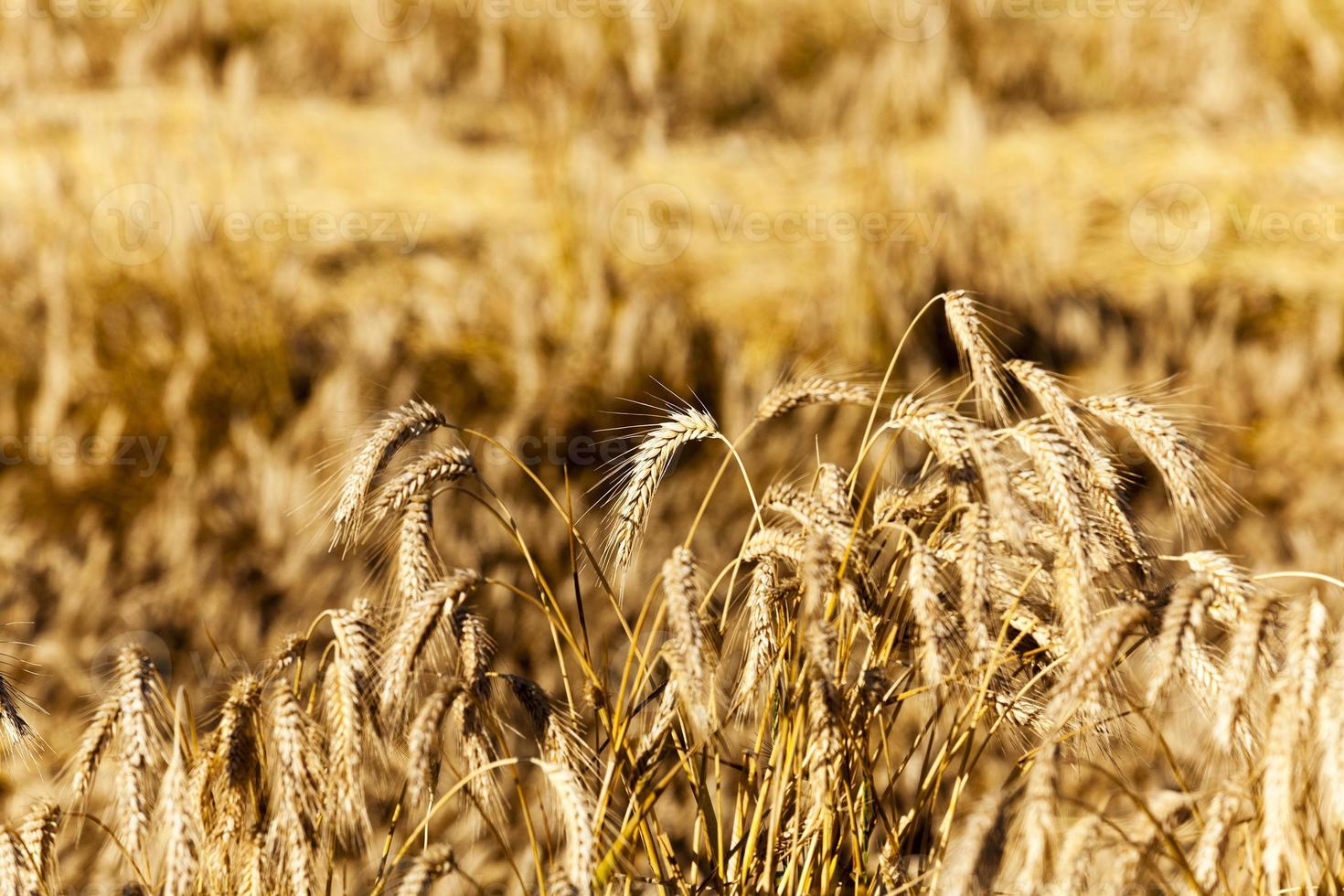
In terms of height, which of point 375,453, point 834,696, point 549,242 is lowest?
point 549,242

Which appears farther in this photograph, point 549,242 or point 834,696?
point 549,242

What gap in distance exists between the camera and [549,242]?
450 centimetres

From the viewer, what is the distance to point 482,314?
4.16 metres

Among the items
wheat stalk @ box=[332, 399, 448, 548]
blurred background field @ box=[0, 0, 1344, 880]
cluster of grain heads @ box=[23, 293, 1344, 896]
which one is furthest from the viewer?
blurred background field @ box=[0, 0, 1344, 880]

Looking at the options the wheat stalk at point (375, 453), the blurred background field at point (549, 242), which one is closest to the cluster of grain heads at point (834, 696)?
the wheat stalk at point (375, 453)

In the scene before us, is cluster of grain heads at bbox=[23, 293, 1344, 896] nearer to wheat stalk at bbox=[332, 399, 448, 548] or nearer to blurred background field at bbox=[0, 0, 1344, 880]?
wheat stalk at bbox=[332, 399, 448, 548]

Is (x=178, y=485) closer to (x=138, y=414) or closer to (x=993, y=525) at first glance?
(x=138, y=414)

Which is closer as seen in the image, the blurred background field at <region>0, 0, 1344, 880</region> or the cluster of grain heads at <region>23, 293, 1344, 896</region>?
the cluster of grain heads at <region>23, 293, 1344, 896</region>

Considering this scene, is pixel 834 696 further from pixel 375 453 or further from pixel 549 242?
pixel 549 242

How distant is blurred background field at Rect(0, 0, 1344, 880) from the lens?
11.5 feet

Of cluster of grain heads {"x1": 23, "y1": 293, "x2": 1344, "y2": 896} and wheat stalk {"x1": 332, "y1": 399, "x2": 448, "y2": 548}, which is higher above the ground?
wheat stalk {"x1": 332, "y1": 399, "x2": 448, "y2": 548}

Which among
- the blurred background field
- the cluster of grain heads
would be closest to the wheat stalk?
the cluster of grain heads

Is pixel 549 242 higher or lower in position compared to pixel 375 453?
lower

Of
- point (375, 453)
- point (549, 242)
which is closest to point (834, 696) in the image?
point (375, 453)
